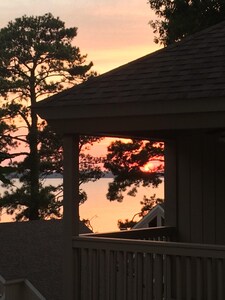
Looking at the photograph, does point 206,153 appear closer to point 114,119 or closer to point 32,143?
point 114,119

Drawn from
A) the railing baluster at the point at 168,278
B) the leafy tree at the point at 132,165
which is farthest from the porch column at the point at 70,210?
the leafy tree at the point at 132,165

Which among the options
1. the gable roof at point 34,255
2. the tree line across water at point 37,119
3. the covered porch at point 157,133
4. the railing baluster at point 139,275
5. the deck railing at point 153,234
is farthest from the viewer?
the tree line across water at point 37,119

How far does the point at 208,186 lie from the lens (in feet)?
31.5

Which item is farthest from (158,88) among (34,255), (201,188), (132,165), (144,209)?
(144,209)

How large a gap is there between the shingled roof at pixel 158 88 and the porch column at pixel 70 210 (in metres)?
0.32

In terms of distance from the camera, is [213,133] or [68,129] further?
[213,133]

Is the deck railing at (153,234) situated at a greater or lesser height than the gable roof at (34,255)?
greater

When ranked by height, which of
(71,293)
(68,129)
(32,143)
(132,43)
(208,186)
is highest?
(132,43)

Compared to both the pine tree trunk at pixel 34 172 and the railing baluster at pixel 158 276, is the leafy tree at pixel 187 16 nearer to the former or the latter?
the railing baluster at pixel 158 276

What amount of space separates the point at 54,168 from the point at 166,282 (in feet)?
112

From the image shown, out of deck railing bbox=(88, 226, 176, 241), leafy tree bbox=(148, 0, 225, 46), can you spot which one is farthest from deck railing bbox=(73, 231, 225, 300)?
leafy tree bbox=(148, 0, 225, 46)

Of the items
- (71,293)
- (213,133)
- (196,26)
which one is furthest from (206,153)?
(196,26)

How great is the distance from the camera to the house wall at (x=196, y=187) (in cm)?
952

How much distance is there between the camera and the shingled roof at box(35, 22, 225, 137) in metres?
7.80
